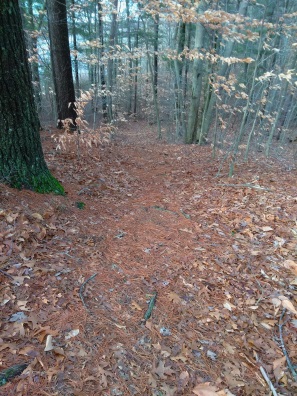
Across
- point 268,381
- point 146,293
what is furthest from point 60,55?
point 268,381

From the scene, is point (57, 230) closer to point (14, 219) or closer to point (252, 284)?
point (14, 219)

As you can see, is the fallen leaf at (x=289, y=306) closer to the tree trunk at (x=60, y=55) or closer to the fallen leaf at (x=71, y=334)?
the fallen leaf at (x=71, y=334)

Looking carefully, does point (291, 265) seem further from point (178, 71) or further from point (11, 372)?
point (178, 71)

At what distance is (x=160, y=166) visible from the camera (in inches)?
278

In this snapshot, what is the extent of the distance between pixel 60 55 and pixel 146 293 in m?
7.35

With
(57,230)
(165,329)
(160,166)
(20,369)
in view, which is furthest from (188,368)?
(160,166)

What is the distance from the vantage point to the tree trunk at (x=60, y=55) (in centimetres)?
673

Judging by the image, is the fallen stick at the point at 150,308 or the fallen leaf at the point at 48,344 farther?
the fallen stick at the point at 150,308

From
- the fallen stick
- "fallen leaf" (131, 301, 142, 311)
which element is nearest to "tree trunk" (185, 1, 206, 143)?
the fallen stick

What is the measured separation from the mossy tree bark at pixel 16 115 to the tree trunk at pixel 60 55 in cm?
328

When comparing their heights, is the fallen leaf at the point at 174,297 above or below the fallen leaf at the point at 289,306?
below

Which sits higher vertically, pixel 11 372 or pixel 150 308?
pixel 11 372

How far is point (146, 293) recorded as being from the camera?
2.70 meters

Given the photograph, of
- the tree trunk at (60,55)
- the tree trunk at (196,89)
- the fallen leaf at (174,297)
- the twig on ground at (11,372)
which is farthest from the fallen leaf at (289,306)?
the tree trunk at (196,89)
